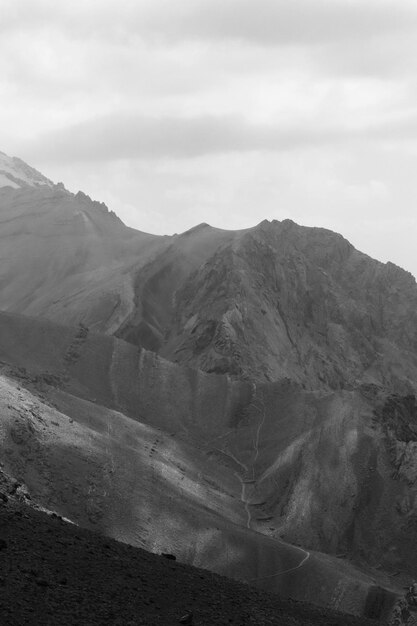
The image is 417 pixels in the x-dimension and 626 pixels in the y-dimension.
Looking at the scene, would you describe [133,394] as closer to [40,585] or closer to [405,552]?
[405,552]

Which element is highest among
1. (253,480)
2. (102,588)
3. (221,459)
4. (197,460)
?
(221,459)

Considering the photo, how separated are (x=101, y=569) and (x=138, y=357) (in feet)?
316

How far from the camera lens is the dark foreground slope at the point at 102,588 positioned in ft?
126

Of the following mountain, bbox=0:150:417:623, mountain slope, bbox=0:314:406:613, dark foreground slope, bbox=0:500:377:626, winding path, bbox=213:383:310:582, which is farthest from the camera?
winding path, bbox=213:383:310:582

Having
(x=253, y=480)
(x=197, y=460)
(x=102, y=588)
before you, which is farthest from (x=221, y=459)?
(x=102, y=588)

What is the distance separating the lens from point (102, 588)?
4222cm

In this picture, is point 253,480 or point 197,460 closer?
point 197,460

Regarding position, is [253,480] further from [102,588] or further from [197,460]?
[102,588]

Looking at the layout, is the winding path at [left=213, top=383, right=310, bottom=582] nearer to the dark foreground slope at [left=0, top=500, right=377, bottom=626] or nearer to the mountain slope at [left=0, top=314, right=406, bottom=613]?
the mountain slope at [left=0, top=314, right=406, bottom=613]

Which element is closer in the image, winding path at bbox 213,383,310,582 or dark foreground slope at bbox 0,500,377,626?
dark foreground slope at bbox 0,500,377,626

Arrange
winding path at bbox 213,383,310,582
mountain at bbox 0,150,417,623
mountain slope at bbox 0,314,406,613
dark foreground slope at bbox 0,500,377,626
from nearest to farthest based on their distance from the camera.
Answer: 1. dark foreground slope at bbox 0,500,377,626
2. mountain slope at bbox 0,314,406,613
3. mountain at bbox 0,150,417,623
4. winding path at bbox 213,383,310,582

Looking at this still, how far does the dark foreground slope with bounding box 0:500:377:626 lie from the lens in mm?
38375

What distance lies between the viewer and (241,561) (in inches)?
3440

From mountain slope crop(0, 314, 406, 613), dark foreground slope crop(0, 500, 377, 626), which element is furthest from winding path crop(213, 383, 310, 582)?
dark foreground slope crop(0, 500, 377, 626)
